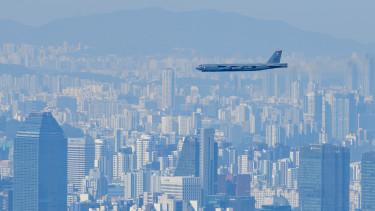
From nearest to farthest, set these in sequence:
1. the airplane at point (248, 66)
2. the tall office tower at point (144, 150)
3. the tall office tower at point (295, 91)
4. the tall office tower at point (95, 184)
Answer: the airplane at point (248, 66), the tall office tower at point (95, 184), the tall office tower at point (144, 150), the tall office tower at point (295, 91)

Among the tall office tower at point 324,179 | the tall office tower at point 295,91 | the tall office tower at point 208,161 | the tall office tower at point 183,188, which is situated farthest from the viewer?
the tall office tower at point 295,91

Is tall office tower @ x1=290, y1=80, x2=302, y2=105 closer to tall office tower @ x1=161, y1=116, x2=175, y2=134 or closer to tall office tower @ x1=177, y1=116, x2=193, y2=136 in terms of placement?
tall office tower @ x1=177, y1=116, x2=193, y2=136

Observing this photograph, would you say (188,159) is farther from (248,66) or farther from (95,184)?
(248,66)

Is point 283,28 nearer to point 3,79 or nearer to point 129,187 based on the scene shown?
point 3,79

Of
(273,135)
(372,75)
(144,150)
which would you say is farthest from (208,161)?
(273,135)

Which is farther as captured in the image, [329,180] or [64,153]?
[64,153]

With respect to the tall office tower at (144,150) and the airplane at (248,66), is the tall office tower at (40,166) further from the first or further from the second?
the airplane at (248,66)

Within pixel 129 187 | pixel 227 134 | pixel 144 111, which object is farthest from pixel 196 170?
pixel 144 111

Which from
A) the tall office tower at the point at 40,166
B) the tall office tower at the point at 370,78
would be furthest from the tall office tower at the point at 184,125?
the tall office tower at the point at 40,166
